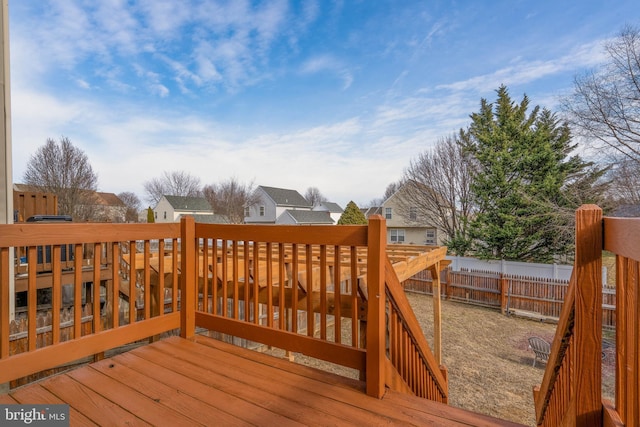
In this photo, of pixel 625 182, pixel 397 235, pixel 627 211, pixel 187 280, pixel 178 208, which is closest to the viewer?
pixel 187 280

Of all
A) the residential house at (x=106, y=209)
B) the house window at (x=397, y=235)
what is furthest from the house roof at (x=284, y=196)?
the house window at (x=397, y=235)

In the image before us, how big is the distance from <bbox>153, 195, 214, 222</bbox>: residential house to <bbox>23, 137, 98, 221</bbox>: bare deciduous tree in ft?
48.2

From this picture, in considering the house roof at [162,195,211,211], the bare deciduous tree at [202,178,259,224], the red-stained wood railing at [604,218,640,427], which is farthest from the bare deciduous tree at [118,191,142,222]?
the red-stained wood railing at [604,218,640,427]

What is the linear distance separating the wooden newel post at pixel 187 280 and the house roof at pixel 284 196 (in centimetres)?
2608

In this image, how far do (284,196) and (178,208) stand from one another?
1044 centimetres

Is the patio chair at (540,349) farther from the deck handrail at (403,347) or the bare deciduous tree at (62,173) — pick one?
the bare deciduous tree at (62,173)

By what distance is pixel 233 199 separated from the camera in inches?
1190

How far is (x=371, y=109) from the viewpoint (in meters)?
12.4

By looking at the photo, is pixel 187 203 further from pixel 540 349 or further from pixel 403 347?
pixel 403 347

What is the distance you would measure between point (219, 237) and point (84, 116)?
37.5 ft

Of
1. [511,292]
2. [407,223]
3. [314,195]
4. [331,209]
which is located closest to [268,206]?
[331,209]

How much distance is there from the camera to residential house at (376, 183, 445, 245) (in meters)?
17.9

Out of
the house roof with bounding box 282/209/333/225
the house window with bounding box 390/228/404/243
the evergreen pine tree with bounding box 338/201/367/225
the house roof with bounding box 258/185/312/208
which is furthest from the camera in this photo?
the house roof with bounding box 258/185/312/208

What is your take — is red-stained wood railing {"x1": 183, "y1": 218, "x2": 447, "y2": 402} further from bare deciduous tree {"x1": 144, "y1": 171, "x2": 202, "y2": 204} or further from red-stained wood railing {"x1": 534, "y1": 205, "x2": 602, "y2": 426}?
bare deciduous tree {"x1": 144, "y1": 171, "x2": 202, "y2": 204}
